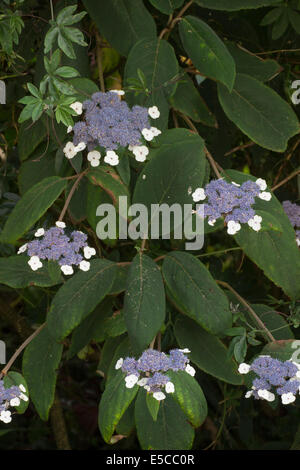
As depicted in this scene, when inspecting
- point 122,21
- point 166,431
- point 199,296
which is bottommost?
point 166,431

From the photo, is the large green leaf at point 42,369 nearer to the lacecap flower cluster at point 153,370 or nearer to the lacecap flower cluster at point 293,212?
the lacecap flower cluster at point 153,370

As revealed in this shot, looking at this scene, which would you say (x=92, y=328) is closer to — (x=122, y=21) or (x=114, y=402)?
(x=114, y=402)

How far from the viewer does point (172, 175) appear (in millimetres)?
1159

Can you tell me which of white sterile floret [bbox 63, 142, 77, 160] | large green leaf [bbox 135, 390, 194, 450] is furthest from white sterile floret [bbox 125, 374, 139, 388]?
white sterile floret [bbox 63, 142, 77, 160]

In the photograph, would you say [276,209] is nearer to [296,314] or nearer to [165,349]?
[296,314]

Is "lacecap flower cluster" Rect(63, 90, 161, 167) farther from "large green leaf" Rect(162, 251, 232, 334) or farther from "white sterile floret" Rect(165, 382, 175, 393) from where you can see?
"white sterile floret" Rect(165, 382, 175, 393)

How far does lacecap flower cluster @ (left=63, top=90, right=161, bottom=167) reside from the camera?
1.03 m

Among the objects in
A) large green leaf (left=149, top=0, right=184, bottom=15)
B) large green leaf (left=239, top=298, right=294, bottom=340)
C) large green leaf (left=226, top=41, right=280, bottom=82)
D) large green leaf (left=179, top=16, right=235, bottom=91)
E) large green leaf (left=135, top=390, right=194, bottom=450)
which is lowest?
large green leaf (left=135, top=390, right=194, bottom=450)

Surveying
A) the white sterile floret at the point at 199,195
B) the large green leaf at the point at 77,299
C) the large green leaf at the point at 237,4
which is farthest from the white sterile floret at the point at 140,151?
the large green leaf at the point at 237,4

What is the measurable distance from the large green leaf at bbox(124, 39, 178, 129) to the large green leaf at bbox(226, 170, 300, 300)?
198mm

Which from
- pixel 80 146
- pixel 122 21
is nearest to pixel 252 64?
pixel 122 21

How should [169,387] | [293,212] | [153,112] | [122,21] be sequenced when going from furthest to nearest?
[293,212], [122,21], [153,112], [169,387]

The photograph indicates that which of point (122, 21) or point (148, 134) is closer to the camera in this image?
point (148, 134)

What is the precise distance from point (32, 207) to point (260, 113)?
0.49 m
